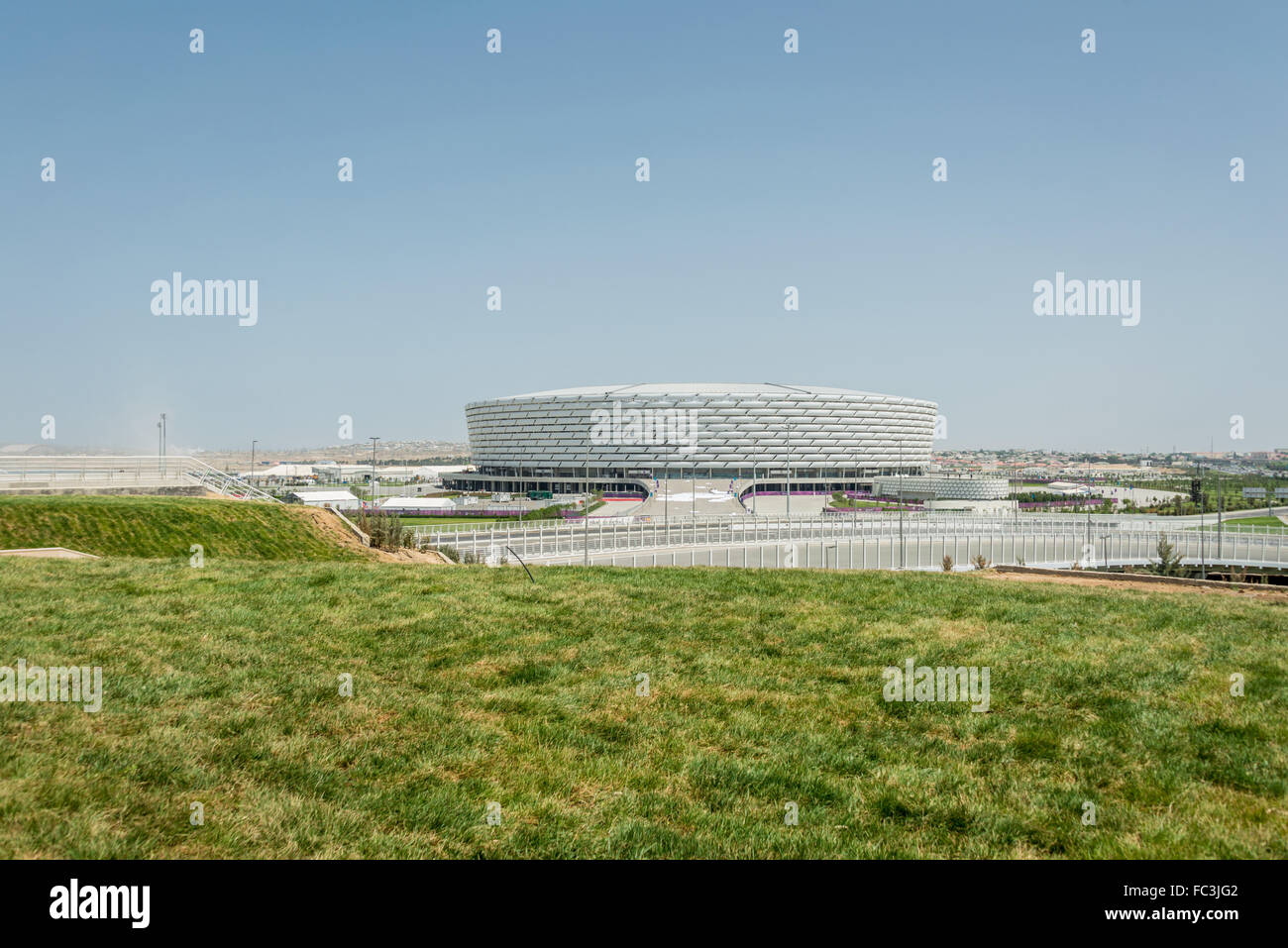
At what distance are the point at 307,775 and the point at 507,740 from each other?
159 centimetres

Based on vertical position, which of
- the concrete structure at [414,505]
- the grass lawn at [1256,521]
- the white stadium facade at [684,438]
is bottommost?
the grass lawn at [1256,521]

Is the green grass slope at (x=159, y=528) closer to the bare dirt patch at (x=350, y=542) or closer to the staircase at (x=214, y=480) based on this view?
the bare dirt patch at (x=350, y=542)

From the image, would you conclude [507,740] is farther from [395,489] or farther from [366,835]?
[395,489]

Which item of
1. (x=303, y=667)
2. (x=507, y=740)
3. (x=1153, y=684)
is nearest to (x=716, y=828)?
(x=507, y=740)

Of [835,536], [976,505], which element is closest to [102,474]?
[835,536]

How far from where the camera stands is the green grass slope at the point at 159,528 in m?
23.0

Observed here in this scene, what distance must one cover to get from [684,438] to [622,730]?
405ft

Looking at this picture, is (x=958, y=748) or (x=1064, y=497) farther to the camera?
(x=1064, y=497)

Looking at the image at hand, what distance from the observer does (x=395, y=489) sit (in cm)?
14038

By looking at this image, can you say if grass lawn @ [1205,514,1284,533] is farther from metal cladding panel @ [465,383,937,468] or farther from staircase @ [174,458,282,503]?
staircase @ [174,458,282,503]

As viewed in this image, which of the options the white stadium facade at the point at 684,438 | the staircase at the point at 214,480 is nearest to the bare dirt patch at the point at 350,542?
the staircase at the point at 214,480

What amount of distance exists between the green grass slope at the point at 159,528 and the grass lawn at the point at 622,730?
13187 mm
